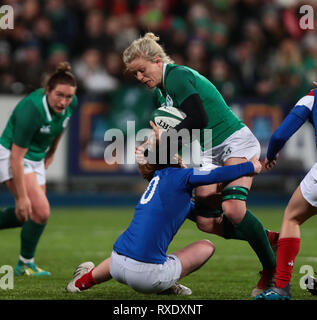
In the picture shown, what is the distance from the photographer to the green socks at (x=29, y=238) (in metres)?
6.59

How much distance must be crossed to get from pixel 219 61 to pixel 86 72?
2270 mm

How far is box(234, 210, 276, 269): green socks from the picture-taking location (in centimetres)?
520

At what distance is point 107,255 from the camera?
766cm

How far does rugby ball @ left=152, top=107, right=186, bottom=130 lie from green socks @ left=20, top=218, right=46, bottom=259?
6.54ft

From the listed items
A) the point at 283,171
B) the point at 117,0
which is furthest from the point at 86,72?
the point at 283,171

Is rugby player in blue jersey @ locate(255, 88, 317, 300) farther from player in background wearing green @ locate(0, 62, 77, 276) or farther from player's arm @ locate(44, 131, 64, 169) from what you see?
player's arm @ locate(44, 131, 64, 169)

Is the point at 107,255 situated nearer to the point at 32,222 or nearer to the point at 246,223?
the point at 32,222

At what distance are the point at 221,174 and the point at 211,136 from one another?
77 centimetres

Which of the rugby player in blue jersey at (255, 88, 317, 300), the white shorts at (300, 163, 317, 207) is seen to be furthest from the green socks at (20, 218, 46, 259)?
the white shorts at (300, 163, 317, 207)

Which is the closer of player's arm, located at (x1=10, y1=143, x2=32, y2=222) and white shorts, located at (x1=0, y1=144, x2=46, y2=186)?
player's arm, located at (x1=10, y1=143, x2=32, y2=222)

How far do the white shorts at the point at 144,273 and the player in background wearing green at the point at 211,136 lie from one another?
602 mm

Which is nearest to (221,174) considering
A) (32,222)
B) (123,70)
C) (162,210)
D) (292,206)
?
(162,210)

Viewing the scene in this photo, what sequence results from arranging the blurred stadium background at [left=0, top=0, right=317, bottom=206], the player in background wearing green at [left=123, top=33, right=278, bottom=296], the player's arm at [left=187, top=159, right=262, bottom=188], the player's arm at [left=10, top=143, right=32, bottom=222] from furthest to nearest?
the blurred stadium background at [left=0, top=0, right=317, bottom=206], the player's arm at [left=10, top=143, right=32, bottom=222], the player in background wearing green at [left=123, top=33, right=278, bottom=296], the player's arm at [left=187, top=159, right=262, bottom=188]

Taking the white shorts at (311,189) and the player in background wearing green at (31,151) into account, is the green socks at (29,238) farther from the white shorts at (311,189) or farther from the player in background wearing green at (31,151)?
the white shorts at (311,189)
